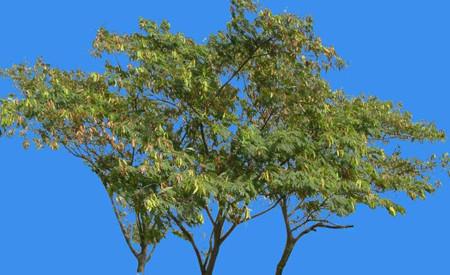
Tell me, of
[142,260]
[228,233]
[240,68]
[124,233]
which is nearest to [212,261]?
[228,233]

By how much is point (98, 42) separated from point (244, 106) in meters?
3.51

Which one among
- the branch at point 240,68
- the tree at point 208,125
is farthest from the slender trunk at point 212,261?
the branch at point 240,68

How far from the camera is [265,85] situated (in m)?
12.4

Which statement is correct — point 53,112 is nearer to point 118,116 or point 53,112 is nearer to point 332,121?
point 118,116

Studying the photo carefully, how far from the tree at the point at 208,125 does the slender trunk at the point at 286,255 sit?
1937 millimetres

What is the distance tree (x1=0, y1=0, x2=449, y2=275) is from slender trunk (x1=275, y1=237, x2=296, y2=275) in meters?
1.94

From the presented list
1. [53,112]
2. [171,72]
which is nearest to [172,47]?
[171,72]

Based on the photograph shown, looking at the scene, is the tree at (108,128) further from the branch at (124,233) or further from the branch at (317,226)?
the branch at (317,226)

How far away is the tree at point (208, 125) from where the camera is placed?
10297 mm

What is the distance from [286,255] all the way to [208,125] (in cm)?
443

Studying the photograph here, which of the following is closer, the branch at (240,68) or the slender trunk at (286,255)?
the branch at (240,68)

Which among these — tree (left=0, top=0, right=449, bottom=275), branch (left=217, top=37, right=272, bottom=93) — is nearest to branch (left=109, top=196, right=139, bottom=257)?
tree (left=0, top=0, right=449, bottom=275)

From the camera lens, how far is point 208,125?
11.5 meters

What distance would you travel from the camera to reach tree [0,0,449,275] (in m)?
10.3
